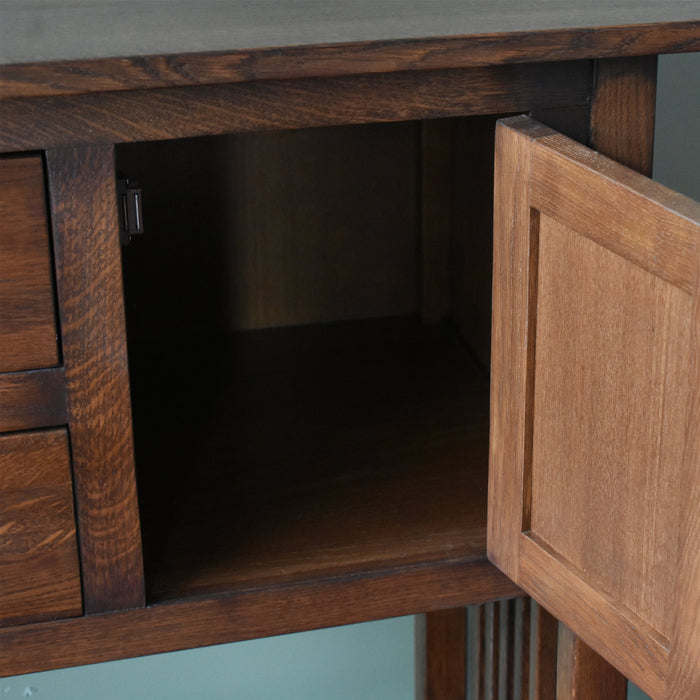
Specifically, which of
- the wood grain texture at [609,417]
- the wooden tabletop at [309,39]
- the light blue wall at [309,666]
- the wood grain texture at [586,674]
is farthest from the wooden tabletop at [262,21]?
the light blue wall at [309,666]

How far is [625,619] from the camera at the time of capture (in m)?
0.77

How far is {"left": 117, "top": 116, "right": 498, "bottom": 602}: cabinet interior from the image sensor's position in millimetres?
1006

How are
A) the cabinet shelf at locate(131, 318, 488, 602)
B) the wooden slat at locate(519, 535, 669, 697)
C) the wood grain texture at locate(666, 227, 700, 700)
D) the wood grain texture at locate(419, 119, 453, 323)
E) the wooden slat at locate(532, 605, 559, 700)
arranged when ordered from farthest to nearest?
the wood grain texture at locate(419, 119, 453, 323) < the wooden slat at locate(532, 605, 559, 700) < the cabinet shelf at locate(131, 318, 488, 602) < the wooden slat at locate(519, 535, 669, 697) < the wood grain texture at locate(666, 227, 700, 700)

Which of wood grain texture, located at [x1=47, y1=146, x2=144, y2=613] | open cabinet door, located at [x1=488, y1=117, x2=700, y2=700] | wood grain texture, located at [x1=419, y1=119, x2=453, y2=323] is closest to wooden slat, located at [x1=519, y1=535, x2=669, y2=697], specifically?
open cabinet door, located at [x1=488, y1=117, x2=700, y2=700]

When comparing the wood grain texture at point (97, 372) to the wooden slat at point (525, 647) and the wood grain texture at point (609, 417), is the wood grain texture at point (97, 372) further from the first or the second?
the wooden slat at point (525, 647)

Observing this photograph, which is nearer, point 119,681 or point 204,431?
point 204,431

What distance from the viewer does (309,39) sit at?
757 mm

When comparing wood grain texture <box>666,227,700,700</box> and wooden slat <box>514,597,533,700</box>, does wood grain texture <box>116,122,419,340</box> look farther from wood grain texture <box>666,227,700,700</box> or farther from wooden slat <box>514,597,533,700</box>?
wood grain texture <box>666,227,700,700</box>

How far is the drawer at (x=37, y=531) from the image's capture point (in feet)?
2.60

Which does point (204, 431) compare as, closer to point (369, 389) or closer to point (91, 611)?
point (369, 389)

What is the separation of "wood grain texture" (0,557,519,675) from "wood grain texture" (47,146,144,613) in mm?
22

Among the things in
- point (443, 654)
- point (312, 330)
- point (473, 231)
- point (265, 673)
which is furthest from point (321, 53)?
point (265, 673)

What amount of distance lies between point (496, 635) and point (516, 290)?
601mm

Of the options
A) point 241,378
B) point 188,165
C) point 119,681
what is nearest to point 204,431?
point 241,378
